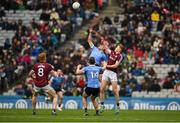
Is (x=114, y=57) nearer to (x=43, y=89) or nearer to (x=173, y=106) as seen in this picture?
(x=43, y=89)

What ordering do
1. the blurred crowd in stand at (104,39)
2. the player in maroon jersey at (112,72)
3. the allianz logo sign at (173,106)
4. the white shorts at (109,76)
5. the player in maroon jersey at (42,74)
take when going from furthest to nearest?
the blurred crowd in stand at (104,39)
the allianz logo sign at (173,106)
the white shorts at (109,76)
the player in maroon jersey at (112,72)
the player in maroon jersey at (42,74)

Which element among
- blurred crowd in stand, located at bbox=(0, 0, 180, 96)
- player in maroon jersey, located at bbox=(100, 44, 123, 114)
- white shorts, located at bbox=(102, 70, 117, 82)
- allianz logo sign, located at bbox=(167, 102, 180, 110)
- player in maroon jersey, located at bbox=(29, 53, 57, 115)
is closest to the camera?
player in maroon jersey, located at bbox=(29, 53, 57, 115)

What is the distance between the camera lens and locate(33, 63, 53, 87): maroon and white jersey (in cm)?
2920

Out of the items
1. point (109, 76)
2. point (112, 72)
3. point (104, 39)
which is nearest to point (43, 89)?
point (109, 76)

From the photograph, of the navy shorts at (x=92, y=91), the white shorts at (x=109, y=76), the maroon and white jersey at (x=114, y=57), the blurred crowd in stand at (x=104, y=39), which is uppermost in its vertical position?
the blurred crowd in stand at (x=104, y=39)

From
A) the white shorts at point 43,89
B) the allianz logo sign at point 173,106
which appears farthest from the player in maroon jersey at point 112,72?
the allianz logo sign at point 173,106

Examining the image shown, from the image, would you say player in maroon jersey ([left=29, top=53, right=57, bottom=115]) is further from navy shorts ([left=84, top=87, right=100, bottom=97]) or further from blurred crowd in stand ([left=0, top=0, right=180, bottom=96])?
blurred crowd in stand ([left=0, top=0, right=180, bottom=96])

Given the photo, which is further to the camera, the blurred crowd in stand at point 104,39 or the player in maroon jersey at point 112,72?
the blurred crowd in stand at point 104,39

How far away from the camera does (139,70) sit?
43250 millimetres

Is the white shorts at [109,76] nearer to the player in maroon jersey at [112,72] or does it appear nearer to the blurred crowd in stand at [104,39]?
the player in maroon jersey at [112,72]

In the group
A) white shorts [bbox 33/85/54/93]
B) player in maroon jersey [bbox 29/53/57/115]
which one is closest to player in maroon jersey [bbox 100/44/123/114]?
player in maroon jersey [bbox 29/53/57/115]

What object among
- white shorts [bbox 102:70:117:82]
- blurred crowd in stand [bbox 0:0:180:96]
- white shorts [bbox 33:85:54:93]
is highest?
blurred crowd in stand [bbox 0:0:180:96]

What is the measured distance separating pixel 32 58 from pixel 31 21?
4417 mm

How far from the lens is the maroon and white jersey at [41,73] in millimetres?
29203
